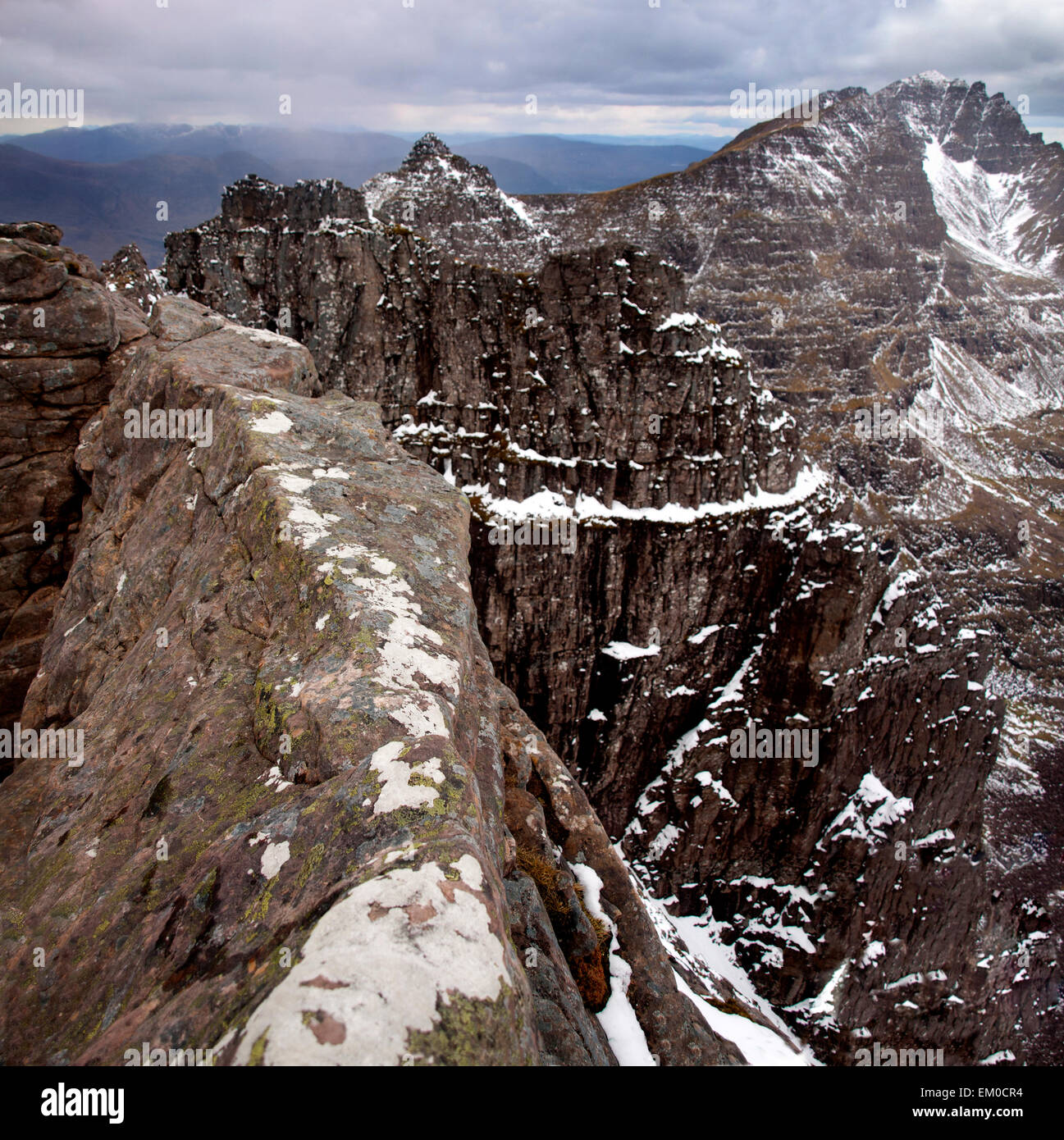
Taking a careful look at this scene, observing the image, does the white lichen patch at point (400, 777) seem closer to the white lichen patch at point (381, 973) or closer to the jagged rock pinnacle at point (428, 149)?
the white lichen patch at point (381, 973)

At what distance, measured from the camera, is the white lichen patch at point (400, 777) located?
17.9ft

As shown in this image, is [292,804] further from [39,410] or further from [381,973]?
[39,410]

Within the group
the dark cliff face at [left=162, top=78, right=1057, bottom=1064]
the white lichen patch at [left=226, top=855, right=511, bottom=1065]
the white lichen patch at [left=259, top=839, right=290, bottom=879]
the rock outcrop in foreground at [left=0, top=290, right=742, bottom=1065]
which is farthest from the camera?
the dark cliff face at [left=162, top=78, right=1057, bottom=1064]

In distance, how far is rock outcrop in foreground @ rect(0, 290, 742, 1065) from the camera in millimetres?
4309

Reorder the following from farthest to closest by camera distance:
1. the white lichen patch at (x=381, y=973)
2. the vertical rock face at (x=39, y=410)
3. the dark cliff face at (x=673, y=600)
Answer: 1. the dark cliff face at (x=673, y=600)
2. the vertical rock face at (x=39, y=410)
3. the white lichen patch at (x=381, y=973)

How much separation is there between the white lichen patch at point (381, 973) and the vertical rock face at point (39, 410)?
14.2 metres

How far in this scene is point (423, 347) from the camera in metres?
58.5

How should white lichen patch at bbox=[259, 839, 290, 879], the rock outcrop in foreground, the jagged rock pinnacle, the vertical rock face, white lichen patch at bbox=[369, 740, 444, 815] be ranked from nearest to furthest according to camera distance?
the rock outcrop in foreground
white lichen patch at bbox=[259, 839, 290, 879]
white lichen patch at bbox=[369, 740, 444, 815]
the vertical rock face
the jagged rock pinnacle

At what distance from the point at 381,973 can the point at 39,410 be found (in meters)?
17.1

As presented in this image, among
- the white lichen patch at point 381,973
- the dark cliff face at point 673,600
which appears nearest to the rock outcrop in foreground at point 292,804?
the white lichen patch at point 381,973


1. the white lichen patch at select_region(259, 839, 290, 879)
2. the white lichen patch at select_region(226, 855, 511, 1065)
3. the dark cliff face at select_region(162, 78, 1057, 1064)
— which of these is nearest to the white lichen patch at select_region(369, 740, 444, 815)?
the white lichen patch at select_region(226, 855, 511, 1065)

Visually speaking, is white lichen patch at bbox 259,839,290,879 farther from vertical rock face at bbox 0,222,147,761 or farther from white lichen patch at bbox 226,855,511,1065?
vertical rock face at bbox 0,222,147,761

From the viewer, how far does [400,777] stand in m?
5.70

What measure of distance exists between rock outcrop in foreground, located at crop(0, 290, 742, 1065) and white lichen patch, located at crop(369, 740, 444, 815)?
0.08 feet
